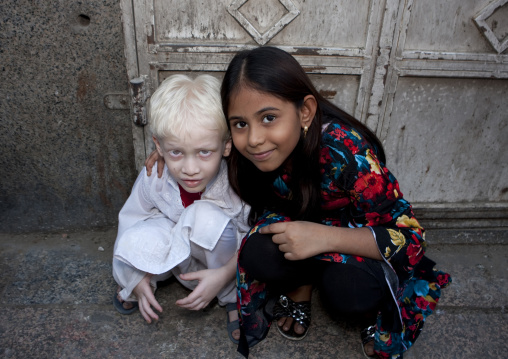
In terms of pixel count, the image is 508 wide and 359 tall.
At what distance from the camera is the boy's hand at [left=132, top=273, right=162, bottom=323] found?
5.39 feet

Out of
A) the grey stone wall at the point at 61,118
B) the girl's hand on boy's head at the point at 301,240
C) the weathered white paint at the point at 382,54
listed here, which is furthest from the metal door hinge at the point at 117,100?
the girl's hand on boy's head at the point at 301,240

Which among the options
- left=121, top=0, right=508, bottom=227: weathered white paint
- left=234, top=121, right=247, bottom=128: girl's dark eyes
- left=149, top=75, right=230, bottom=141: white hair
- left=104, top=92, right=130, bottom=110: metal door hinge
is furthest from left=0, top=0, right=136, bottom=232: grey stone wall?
left=234, top=121, right=247, bottom=128: girl's dark eyes

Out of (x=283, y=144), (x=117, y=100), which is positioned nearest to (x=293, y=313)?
(x=283, y=144)

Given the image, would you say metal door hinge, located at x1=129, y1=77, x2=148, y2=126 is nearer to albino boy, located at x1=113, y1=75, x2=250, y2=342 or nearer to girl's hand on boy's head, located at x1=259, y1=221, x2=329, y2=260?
albino boy, located at x1=113, y1=75, x2=250, y2=342

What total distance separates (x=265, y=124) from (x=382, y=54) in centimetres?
93

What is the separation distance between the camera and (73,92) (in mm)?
2051

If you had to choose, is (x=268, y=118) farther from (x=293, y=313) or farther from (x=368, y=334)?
(x=368, y=334)

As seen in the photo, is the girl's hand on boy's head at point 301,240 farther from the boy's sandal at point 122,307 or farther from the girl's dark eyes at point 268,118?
the boy's sandal at point 122,307

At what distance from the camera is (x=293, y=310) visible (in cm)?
177

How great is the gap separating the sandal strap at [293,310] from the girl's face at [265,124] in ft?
2.17

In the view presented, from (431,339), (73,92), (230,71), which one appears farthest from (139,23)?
(431,339)

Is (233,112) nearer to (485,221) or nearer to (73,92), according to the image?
(73,92)

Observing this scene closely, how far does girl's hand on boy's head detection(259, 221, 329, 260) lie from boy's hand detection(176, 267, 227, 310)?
341 mm

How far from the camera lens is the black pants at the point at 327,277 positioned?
1460mm
